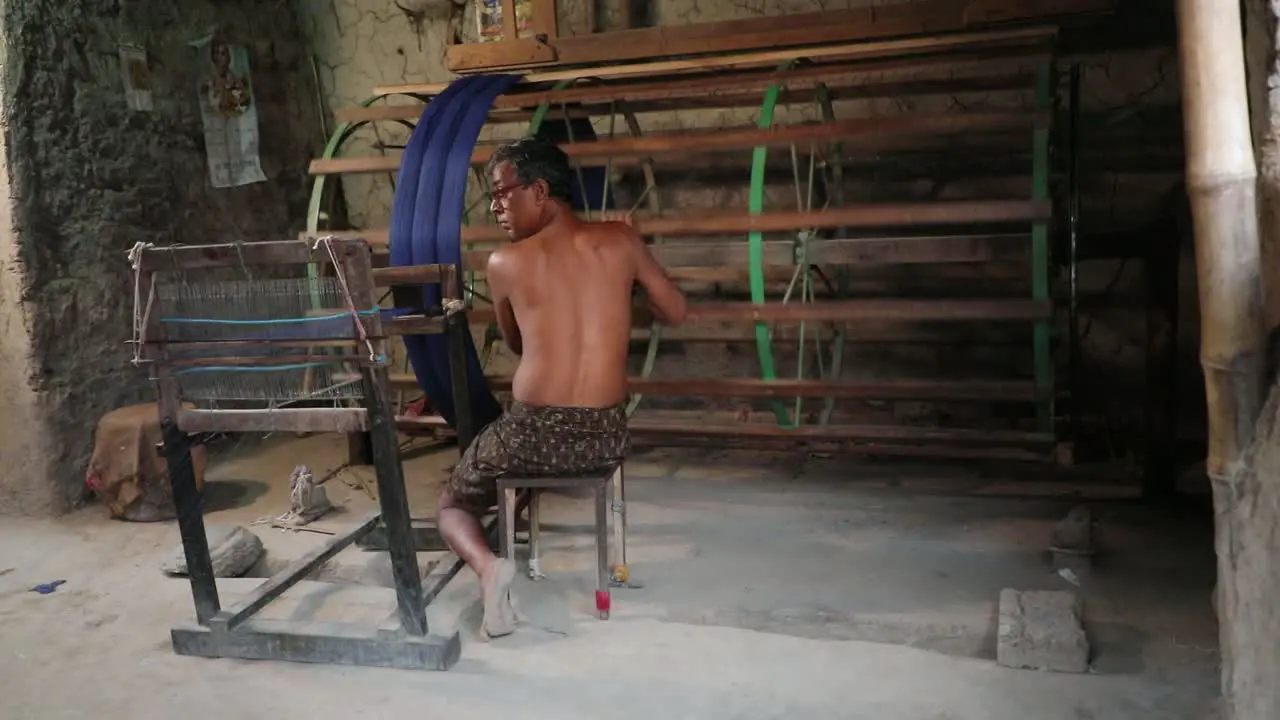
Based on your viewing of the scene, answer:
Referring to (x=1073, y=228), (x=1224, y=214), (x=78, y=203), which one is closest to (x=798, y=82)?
(x=1073, y=228)

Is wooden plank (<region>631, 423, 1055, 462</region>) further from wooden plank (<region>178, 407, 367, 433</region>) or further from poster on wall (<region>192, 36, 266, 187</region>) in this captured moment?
poster on wall (<region>192, 36, 266, 187</region>)

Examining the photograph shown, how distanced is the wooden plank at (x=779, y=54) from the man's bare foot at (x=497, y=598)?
6.78ft

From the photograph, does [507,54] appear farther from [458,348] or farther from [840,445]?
[840,445]

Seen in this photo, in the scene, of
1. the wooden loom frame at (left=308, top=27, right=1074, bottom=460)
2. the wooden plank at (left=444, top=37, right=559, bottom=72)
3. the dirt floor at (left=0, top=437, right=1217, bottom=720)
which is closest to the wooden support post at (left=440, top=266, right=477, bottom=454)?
the dirt floor at (left=0, top=437, right=1217, bottom=720)

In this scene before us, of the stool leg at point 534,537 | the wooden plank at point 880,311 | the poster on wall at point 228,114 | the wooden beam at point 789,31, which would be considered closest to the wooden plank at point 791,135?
the wooden beam at point 789,31

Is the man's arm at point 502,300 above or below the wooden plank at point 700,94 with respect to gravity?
below

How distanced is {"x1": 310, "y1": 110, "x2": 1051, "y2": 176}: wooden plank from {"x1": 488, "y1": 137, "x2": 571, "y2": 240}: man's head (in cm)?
93

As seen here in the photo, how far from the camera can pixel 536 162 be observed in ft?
8.04

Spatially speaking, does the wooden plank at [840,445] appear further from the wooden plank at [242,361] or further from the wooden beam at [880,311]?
the wooden plank at [242,361]

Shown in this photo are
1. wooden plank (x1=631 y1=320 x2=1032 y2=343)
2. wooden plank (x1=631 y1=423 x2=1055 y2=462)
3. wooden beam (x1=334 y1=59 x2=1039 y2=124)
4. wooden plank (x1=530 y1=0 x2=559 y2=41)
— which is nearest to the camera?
wooden plank (x1=631 y1=423 x2=1055 y2=462)

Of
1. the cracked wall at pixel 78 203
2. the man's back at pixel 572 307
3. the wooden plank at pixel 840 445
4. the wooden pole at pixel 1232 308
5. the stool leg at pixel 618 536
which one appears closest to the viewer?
the wooden pole at pixel 1232 308

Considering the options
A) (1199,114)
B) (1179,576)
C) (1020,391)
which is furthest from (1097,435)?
(1199,114)

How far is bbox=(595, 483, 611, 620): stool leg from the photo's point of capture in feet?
7.77

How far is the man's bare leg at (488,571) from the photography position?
2.32 metres
